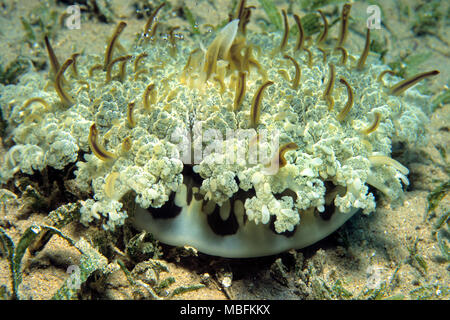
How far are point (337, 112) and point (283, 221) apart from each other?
1.15 metres

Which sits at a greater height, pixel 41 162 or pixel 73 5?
pixel 73 5

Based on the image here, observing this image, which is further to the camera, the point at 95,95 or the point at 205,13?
the point at 205,13

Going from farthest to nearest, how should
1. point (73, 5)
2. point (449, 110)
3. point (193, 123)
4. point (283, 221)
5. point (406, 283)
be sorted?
point (73, 5), point (449, 110), point (406, 283), point (193, 123), point (283, 221)

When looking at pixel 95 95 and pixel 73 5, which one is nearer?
pixel 95 95

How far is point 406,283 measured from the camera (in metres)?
2.81

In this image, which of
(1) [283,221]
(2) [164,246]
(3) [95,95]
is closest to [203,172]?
(1) [283,221]

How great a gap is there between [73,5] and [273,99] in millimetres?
3889

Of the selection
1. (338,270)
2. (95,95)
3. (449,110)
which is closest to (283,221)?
(338,270)

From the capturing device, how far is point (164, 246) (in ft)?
9.25

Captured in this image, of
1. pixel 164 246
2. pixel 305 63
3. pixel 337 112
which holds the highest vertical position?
pixel 305 63

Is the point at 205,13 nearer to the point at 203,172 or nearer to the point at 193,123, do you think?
the point at 193,123

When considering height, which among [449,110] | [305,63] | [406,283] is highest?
[305,63]

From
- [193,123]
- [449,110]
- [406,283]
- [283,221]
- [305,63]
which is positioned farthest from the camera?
[449,110]
